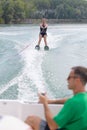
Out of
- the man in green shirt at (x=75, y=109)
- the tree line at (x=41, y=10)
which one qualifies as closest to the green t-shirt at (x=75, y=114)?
the man in green shirt at (x=75, y=109)

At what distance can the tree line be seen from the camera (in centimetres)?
5338

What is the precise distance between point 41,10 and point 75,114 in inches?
2657

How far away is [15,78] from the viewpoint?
7613 millimetres

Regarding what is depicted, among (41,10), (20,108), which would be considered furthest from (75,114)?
(41,10)

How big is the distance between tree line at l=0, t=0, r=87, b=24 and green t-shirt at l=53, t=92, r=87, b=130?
48.6 meters

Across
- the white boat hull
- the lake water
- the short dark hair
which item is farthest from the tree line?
the short dark hair

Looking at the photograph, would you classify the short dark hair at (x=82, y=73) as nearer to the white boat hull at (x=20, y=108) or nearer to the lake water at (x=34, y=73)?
the white boat hull at (x=20, y=108)

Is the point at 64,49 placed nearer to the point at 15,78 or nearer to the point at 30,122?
the point at 15,78

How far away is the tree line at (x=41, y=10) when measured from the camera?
175ft

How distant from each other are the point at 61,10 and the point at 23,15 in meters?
10.5

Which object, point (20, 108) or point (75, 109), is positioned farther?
point (20, 108)

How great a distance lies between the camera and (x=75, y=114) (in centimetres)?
264

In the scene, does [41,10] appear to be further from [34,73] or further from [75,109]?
[75,109]

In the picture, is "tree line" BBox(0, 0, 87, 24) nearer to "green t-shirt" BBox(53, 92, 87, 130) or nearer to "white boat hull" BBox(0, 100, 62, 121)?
"white boat hull" BBox(0, 100, 62, 121)
